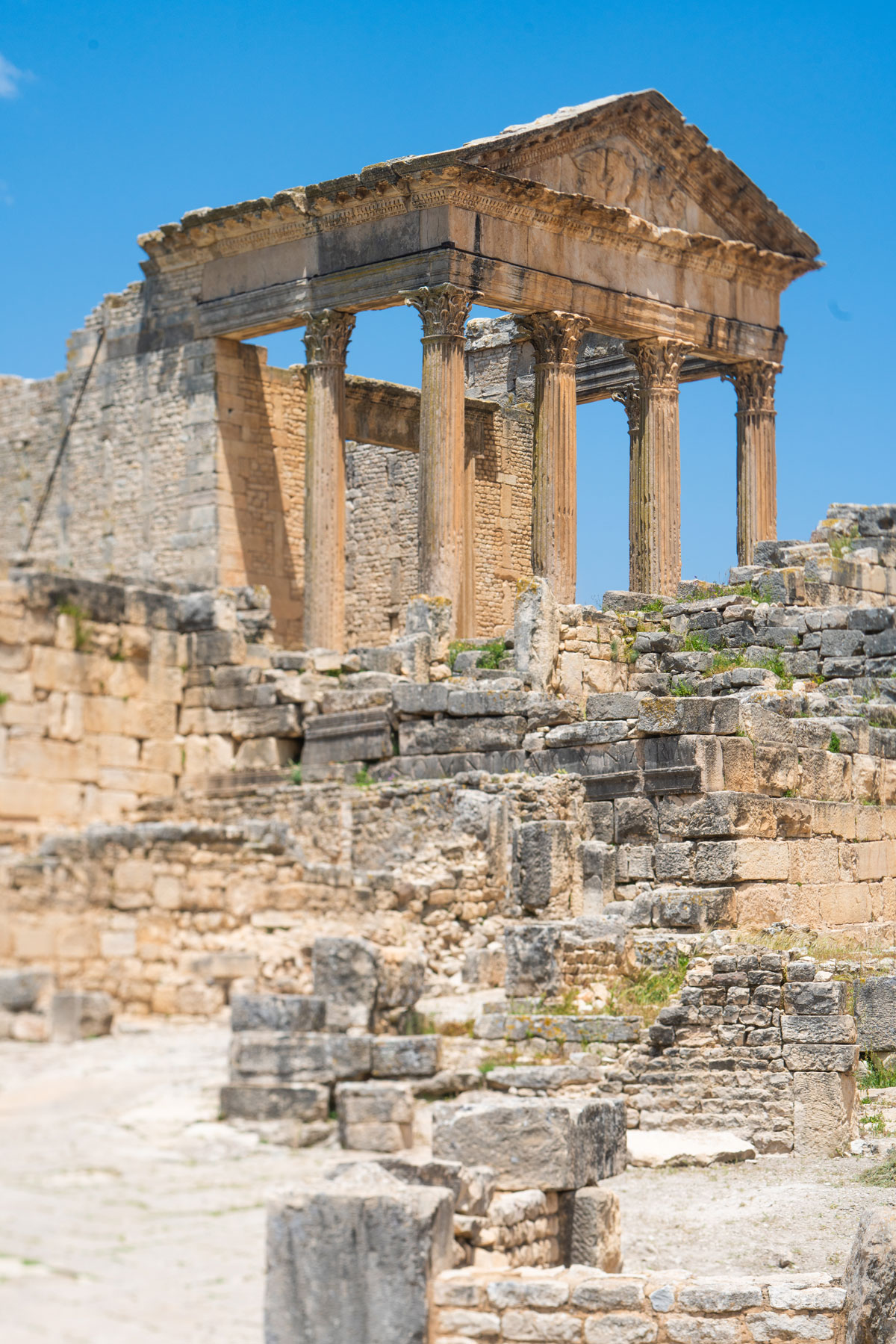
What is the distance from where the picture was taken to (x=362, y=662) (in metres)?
18.9

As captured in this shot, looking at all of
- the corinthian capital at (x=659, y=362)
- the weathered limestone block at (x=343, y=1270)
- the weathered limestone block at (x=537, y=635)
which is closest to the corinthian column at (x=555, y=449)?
the corinthian capital at (x=659, y=362)

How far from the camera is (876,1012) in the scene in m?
12.0

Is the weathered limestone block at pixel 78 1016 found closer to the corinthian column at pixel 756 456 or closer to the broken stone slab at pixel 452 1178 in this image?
the broken stone slab at pixel 452 1178

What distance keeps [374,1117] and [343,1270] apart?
273cm

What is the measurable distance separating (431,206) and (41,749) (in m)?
11.9

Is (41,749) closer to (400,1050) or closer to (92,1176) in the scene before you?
(400,1050)

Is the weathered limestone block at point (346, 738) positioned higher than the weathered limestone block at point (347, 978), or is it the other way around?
the weathered limestone block at point (346, 738)

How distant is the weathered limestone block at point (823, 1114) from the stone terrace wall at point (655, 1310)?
12.2 ft

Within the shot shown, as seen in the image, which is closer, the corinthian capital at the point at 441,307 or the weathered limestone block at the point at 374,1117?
the weathered limestone block at the point at 374,1117

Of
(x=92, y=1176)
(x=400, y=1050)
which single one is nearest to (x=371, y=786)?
(x=400, y=1050)

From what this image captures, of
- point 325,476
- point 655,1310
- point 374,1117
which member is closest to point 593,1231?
point 655,1310

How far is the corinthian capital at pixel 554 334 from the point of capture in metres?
26.7

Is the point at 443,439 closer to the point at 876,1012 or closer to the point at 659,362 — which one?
the point at 659,362

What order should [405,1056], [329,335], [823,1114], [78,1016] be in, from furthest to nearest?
[329,335], [823,1114], [405,1056], [78,1016]
